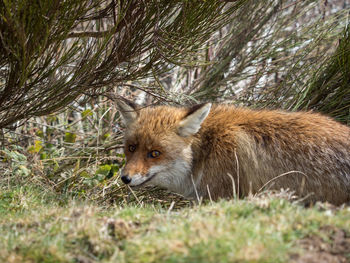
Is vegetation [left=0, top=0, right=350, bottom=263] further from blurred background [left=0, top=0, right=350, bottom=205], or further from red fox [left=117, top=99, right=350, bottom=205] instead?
red fox [left=117, top=99, right=350, bottom=205]

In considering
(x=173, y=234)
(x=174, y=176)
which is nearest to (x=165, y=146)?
(x=174, y=176)

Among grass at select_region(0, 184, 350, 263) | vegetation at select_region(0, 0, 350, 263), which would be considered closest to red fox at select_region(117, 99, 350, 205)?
vegetation at select_region(0, 0, 350, 263)

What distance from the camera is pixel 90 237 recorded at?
3.43 m

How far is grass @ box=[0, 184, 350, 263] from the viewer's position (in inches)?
116

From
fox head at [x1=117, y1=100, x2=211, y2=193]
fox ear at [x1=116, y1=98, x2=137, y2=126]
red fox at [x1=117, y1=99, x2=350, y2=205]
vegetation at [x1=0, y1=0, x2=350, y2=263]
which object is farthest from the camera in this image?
fox ear at [x1=116, y1=98, x2=137, y2=126]

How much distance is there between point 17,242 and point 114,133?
5.76 metres

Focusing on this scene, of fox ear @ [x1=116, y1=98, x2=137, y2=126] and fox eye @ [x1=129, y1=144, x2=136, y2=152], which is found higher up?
fox ear @ [x1=116, y1=98, x2=137, y2=126]

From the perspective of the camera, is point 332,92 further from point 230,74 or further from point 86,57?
point 86,57

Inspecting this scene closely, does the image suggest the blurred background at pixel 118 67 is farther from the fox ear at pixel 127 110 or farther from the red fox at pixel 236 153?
the red fox at pixel 236 153

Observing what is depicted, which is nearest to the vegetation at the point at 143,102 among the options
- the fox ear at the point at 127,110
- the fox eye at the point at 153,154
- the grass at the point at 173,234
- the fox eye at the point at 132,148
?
the grass at the point at 173,234

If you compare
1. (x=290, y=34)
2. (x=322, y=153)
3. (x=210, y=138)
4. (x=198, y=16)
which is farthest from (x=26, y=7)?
(x=290, y=34)

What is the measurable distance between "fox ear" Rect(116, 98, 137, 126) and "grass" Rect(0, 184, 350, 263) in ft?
7.07

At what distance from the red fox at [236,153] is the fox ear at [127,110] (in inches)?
0.8

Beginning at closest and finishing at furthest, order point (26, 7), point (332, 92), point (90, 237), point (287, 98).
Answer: point (90, 237)
point (26, 7)
point (332, 92)
point (287, 98)
